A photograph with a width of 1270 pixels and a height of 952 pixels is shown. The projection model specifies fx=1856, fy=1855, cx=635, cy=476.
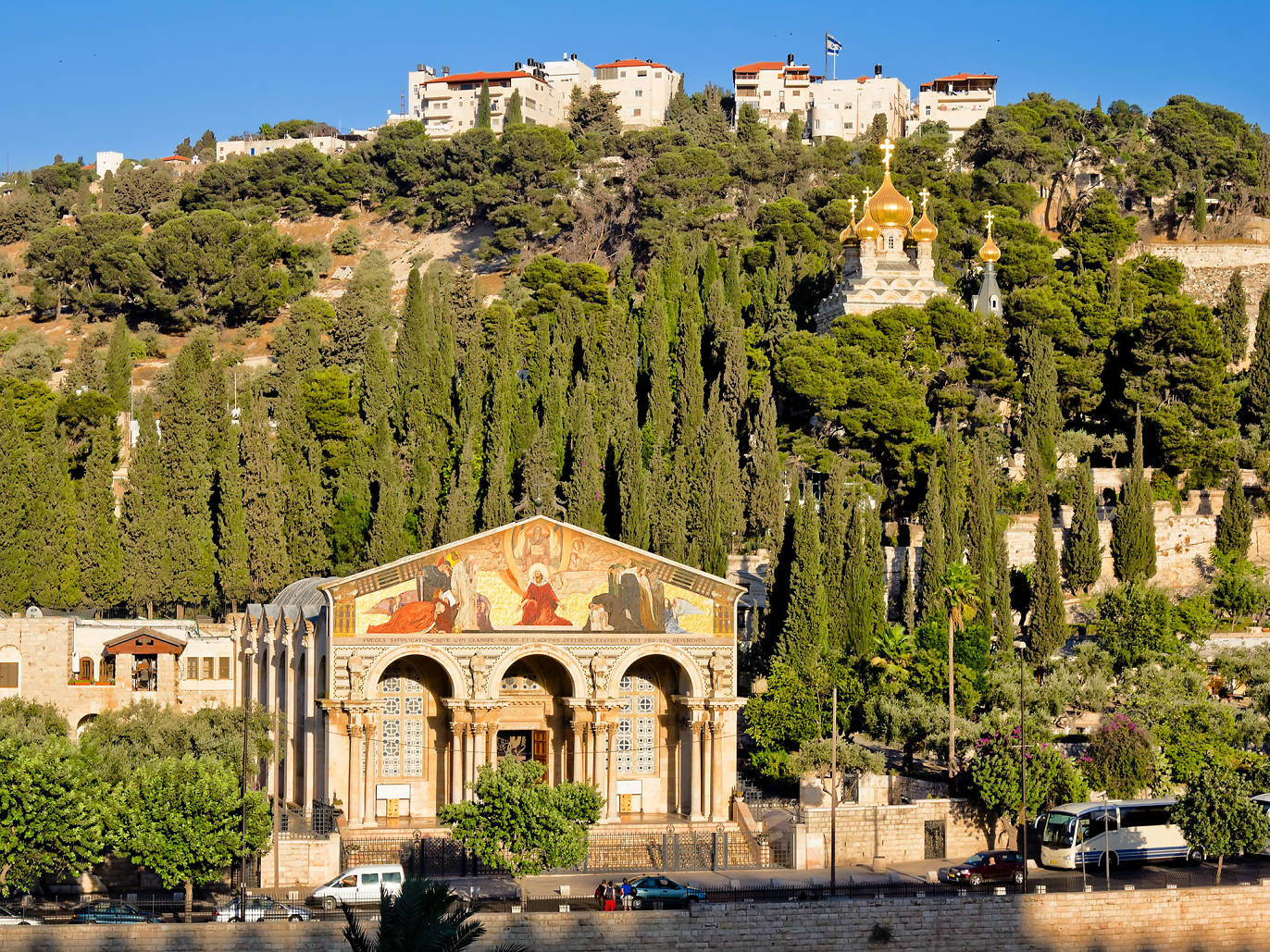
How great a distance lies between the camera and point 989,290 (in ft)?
268

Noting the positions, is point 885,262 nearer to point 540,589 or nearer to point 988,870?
point 540,589

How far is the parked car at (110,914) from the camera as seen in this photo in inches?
1371

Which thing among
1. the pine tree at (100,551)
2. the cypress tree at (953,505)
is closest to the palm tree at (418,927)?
the cypress tree at (953,505)

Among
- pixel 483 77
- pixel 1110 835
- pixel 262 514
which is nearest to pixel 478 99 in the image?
pixel 483 77

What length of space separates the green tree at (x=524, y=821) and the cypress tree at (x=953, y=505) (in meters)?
20.9

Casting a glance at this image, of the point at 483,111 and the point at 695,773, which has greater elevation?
the point at 483,111

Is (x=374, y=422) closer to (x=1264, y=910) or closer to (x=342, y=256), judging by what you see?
(x=1264, y=910)

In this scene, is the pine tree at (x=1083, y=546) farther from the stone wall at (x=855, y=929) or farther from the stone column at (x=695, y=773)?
the stone wall at (x=855, y=929)

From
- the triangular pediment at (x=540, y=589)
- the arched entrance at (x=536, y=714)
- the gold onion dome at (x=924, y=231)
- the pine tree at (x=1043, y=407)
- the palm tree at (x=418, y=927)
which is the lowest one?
the palm tree at (x=418, y=927)

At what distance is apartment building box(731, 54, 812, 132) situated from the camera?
449 feet

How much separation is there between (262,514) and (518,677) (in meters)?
15.3

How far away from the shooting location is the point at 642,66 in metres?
138

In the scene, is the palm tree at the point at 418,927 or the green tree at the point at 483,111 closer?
the palm tree at the point at 418,927

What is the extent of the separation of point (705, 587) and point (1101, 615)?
629 inches
